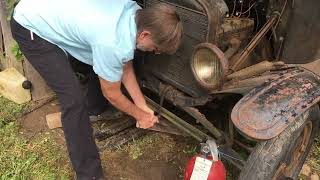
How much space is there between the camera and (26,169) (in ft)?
11.0

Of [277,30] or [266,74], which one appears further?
[277,30]

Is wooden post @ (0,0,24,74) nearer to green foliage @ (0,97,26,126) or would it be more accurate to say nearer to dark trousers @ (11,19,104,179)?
green foliage @ (0,97,26,126)

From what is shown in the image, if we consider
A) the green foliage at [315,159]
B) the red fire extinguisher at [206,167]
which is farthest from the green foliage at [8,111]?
the green foliage at [315,159]

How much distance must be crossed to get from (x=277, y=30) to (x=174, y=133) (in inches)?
44.9

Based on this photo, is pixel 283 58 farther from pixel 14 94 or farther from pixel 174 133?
pixel 14 94

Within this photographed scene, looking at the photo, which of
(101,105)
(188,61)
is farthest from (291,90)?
(101,105)

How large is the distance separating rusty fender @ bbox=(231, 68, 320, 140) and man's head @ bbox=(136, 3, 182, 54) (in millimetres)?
551

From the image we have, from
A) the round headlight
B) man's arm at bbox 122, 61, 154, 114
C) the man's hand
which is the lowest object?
the man's hand

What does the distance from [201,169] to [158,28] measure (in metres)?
0.92

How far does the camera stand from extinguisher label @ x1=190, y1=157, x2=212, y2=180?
9.13 feet

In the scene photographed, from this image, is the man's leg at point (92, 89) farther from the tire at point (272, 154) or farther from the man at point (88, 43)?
the tire at point (272, 154)

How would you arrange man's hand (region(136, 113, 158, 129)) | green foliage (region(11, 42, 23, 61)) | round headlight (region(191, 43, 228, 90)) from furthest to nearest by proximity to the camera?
green foliage (region(11, 42, 23, 61)) → man's hand (region(136, 113, 158, 129)) → round headlight (region(191, 43, 228, 90))

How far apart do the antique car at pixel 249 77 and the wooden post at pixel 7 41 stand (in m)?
1.26

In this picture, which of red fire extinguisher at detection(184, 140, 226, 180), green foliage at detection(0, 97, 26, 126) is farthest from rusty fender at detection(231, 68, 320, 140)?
green foliage at detection(0, 97, 26, 126)
